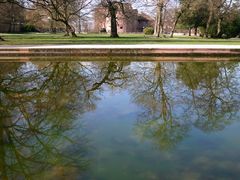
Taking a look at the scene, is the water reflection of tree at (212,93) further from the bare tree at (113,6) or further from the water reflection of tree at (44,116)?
the bare tree at (113,6)

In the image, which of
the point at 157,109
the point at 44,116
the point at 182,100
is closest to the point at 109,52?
the point at 182,100

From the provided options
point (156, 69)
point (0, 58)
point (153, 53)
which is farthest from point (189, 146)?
point (0, 58)

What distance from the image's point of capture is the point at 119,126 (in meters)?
5.52

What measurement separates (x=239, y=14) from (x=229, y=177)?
154 feet

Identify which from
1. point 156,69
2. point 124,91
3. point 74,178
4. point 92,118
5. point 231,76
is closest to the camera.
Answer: point 74,178

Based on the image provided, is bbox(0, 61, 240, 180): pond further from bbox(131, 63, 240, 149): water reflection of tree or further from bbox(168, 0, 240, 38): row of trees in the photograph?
bbox(168, 0, 240, 38): row of trees

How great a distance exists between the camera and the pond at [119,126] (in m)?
3.88

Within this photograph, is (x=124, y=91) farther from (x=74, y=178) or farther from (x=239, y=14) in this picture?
(x=239, y=14)

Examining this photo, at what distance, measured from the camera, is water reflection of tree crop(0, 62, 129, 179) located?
13.0 ft

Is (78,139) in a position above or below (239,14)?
below

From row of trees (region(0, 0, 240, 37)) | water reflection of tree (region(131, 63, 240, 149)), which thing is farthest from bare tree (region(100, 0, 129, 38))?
water reflection of tree (region(131, 63, 240, 149))

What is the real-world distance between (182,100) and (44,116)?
3.00 metres

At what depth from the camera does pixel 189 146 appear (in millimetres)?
4598

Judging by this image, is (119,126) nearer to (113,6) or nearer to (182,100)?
(182,100)
